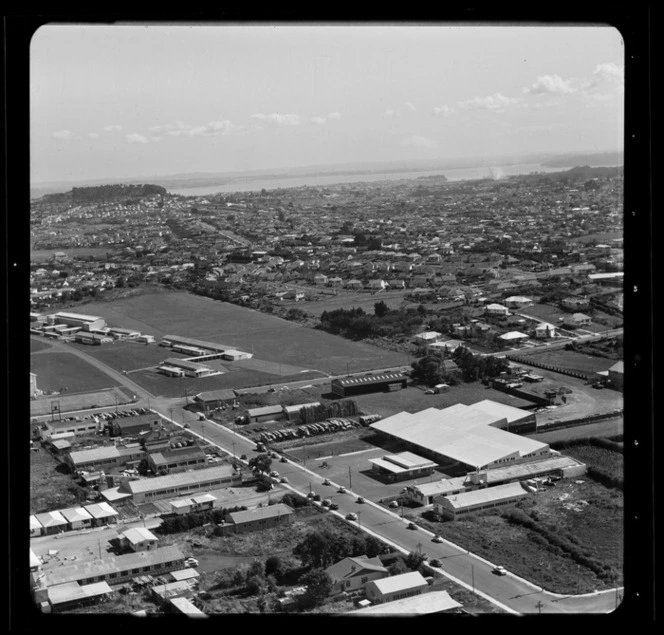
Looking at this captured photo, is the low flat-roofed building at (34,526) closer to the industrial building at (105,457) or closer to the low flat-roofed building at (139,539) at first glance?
the low flat-roofed building at (139,539)

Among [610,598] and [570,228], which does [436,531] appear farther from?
[610,598]

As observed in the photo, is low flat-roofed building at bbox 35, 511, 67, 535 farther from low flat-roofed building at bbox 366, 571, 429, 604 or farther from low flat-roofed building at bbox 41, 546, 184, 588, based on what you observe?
low flat-roofed building at bbox 366, 571, 429, 604

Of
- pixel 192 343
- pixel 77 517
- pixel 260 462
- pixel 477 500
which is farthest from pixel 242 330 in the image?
pixel 477 500

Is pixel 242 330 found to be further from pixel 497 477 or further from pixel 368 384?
pixel 497 477

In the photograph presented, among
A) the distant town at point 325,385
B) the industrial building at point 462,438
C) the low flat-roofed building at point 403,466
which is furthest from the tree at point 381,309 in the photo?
the low flat-roofed building at point 403,466

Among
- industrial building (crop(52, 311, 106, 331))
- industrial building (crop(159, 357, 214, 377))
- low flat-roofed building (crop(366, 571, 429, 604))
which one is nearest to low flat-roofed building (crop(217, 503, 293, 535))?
industrial building (crop(159, 357, 214, 377))
